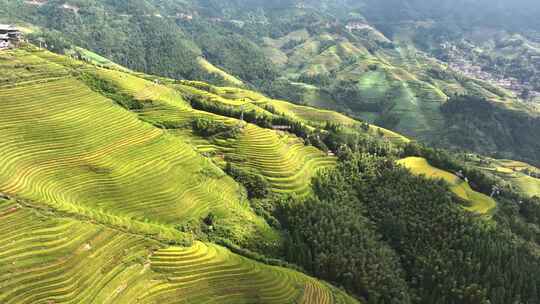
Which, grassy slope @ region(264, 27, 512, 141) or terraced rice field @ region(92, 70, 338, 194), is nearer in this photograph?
terraced rice field @ region(92, 70, 338, 194)

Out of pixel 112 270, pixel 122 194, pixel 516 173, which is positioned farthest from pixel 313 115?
pixel 112 270

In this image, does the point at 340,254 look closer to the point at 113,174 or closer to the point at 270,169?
the point at 270,169

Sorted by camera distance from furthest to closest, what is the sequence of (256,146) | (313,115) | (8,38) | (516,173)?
(313,115)
(516,173)
(8,38)
(256,146)

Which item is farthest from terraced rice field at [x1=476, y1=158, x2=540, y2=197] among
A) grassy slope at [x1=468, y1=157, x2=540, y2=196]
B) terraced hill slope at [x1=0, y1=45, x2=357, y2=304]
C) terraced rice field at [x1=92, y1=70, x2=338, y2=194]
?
terraced hill slope at [x1=0, y1=45, x2=357, y2=304]

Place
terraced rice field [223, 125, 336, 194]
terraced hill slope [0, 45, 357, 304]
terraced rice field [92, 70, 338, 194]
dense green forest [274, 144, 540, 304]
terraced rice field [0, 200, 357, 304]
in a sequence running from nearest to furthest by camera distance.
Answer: terraced rice field [0, 200, 357, 304] → terraced hill slope [0, 45, 357, 304] → dense green forest [274, 144, 540, 304] → terraced rice field [223, 125, 336, 194] → terraced rice field [92, 70, 338, 194]

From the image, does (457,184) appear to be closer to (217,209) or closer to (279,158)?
(279,158)

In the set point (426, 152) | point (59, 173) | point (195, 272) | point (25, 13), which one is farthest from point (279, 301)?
point (25, 13)

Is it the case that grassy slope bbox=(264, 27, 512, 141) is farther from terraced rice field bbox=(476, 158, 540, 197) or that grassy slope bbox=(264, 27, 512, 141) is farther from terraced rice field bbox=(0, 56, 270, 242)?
terraced rice field bbox=(0, 56, 270, 242)
